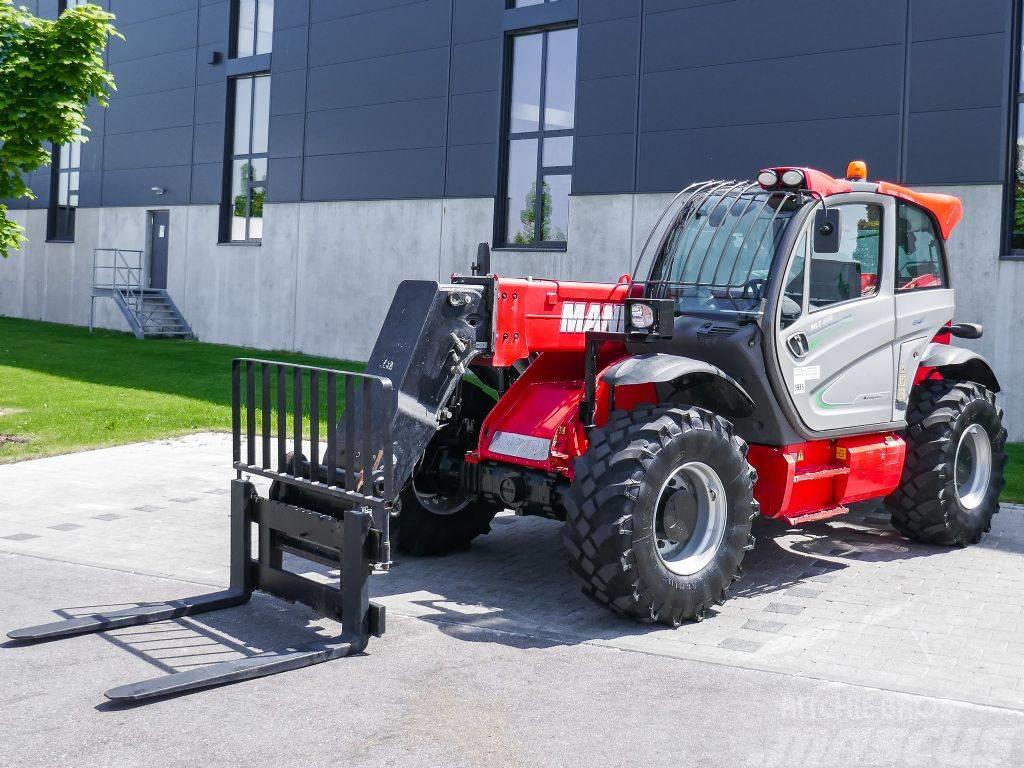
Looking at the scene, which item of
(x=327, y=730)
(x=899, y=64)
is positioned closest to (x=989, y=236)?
(x=899, y=64)

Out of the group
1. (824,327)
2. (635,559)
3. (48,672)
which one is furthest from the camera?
(824,327)

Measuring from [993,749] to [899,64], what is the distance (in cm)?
1226

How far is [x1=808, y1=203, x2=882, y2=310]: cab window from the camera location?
738cm

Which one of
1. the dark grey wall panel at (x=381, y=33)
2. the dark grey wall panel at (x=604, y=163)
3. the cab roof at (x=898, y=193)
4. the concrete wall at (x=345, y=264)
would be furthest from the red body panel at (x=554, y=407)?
the dark grey wall panel at (x=381, y=33)

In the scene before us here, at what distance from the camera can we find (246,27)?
89.8 ft

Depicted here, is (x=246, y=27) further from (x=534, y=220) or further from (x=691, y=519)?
(x=691, y=519)

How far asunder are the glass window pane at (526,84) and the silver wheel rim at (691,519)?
14806 millimetres

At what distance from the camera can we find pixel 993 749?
468 centimetres

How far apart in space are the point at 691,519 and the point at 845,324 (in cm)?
187

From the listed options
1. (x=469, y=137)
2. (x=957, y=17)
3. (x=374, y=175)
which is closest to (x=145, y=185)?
(x=374, y=175)

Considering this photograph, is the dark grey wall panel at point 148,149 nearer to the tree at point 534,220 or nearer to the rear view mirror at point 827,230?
the tree at point 534,220

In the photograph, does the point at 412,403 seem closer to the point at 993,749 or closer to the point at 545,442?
the point at 545,442

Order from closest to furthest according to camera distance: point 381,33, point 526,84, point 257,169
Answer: point 526,84 < point 381,33 < point 257,169

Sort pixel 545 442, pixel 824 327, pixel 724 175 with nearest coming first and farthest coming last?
pixel 545 442 < pixel 824 327 < pixel 724 175
